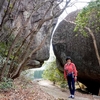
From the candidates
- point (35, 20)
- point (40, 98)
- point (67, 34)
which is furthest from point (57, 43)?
point (40, 98)

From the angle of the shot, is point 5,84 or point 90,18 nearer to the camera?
point 5,84

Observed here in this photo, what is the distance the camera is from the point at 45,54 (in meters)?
17.0

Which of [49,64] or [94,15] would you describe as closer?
[94,15]

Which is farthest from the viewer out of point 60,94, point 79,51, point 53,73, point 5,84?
point 53,73

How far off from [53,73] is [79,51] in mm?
6193

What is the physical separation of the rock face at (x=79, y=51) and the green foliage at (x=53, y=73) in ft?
7.86

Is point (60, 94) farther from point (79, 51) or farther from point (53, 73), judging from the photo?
point (53, 73)

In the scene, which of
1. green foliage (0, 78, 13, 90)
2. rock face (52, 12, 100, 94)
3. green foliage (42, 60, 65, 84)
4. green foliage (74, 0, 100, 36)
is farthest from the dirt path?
green foliage (42, 60, 65, 84)

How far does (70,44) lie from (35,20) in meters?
3.45

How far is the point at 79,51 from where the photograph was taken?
14.4 meters

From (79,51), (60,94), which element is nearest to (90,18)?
(79,51)

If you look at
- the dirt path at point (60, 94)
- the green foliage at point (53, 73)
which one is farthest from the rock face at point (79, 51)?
the dirt path at point (60, 94)

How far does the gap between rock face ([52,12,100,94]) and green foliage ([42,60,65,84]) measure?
2396mm

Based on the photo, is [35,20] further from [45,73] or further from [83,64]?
[45,73]
